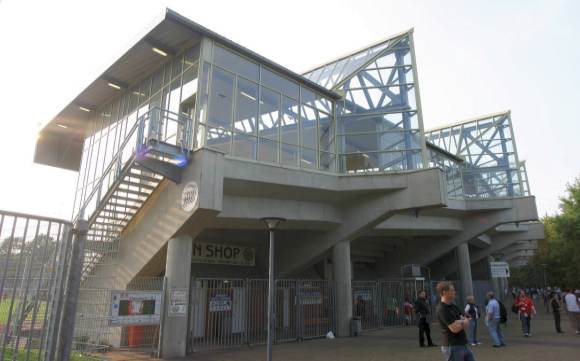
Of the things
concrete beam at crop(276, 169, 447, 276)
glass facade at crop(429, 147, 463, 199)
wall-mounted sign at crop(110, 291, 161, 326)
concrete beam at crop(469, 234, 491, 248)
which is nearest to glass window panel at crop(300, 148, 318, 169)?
concrete beam at crop(276, 169, 447, 276)

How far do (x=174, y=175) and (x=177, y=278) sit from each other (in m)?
3.23

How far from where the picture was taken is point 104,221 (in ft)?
48.8

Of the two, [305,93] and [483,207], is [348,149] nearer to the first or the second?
[305,93]

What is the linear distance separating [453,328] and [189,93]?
11682 millimetres

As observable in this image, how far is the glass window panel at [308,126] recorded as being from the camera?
1692 centimetres

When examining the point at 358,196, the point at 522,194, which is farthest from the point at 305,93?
the point at 522,194

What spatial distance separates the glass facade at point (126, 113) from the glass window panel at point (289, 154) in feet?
12.2

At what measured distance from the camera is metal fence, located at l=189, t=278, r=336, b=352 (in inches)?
550

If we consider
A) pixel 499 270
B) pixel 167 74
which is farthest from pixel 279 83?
pixel 499 270

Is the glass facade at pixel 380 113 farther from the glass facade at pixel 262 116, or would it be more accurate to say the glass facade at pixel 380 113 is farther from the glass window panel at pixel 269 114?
the glass window panel at pixel 269 114

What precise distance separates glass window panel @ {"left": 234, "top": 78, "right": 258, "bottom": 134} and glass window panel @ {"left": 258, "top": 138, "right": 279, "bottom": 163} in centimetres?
58

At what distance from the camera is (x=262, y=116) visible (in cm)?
1560

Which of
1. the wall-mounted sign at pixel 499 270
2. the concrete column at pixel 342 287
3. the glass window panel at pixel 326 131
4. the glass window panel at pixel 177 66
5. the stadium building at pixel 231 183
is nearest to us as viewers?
the stadium building at pixel 231 183

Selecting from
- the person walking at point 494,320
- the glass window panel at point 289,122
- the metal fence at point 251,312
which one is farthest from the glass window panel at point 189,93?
the person walking at point 494,320
